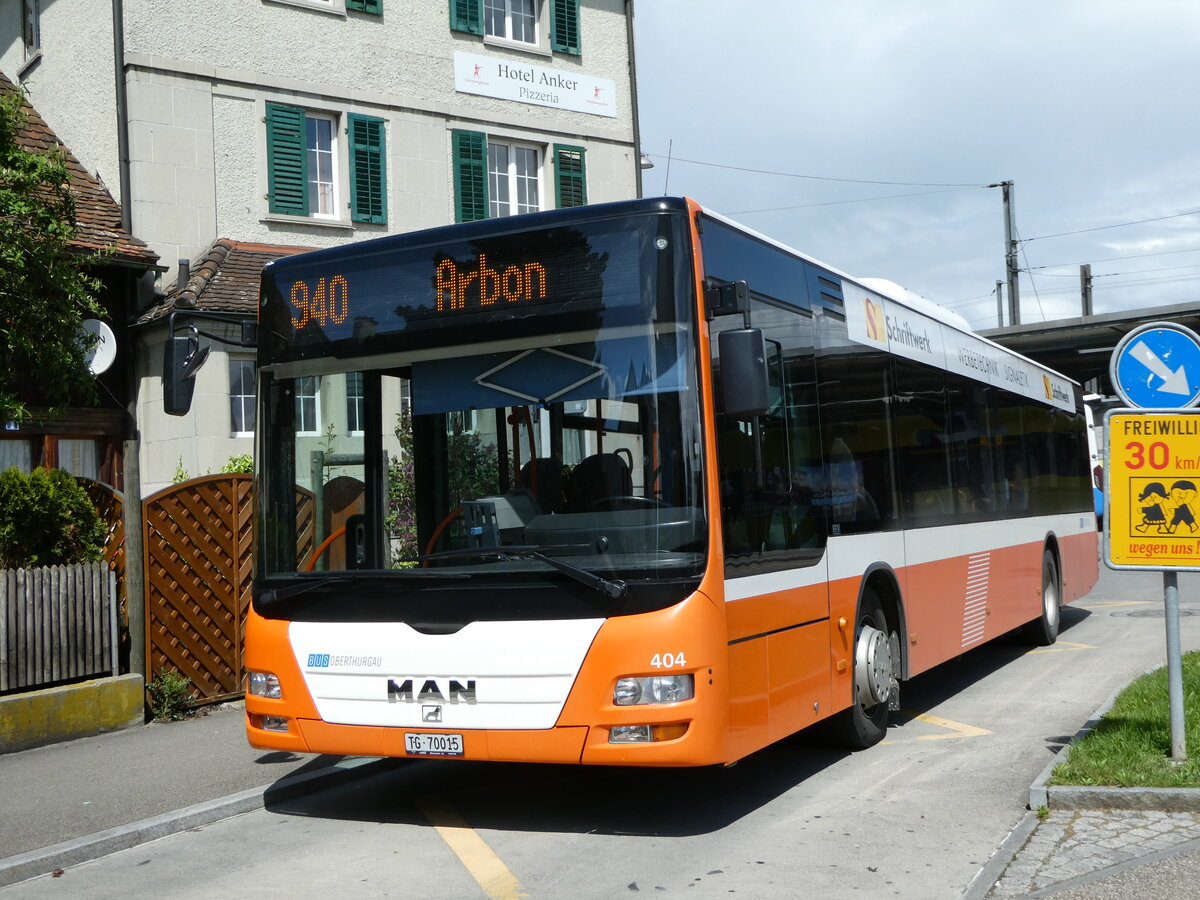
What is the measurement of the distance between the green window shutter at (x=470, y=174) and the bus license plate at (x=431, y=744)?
49.1 feet

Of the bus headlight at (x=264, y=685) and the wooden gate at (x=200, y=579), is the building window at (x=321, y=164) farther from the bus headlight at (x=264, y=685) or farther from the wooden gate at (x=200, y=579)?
the bus headlight at (x=264, y=685)

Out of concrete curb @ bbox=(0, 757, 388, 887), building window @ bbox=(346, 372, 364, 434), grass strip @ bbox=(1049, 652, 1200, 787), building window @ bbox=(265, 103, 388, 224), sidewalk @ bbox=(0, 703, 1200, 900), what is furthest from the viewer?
building window @ bbox=(265, 103, 388, 224)

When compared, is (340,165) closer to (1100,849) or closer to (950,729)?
(950,729)

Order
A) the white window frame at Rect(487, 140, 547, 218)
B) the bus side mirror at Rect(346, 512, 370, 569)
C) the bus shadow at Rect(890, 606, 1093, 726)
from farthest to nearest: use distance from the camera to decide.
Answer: the white window frame at Rect(487, 140, 547, 218), the bus shadow at Rect(890, 606, 1093, 726), the bus side mirror at Rect(346, 512, 370, 569)

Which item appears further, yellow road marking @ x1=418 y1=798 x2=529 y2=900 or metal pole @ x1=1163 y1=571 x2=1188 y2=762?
metal pole @ x1=1163 y1=571 x2=1188 y2=762

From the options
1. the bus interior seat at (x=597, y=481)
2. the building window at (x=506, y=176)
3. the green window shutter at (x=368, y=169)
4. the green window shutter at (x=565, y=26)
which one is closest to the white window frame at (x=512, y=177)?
the building window at (x=506, y=176)

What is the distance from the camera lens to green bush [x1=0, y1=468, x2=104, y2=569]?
958cm

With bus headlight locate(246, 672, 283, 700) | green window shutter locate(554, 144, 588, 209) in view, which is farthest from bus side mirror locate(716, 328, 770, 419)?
green window shutter locate(554, 144, 588, 209)

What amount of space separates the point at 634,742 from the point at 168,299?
1316 cm

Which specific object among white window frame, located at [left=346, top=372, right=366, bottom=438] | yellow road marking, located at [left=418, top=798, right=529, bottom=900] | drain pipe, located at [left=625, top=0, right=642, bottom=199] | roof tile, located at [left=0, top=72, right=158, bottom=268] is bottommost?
yellow road marking, located at [left=418, top=798, right=529, bottom=900]

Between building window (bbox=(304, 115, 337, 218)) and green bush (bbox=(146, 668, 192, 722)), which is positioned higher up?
building window (bbox=(304, 115, 337, 218))

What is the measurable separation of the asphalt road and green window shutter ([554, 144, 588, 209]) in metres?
14.2

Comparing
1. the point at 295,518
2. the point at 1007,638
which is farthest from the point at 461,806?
the point at 1007,638

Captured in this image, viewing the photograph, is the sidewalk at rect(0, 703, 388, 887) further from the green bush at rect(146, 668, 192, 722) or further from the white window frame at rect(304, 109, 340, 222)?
the white window frame at rect(304, 109, 340, 222)
